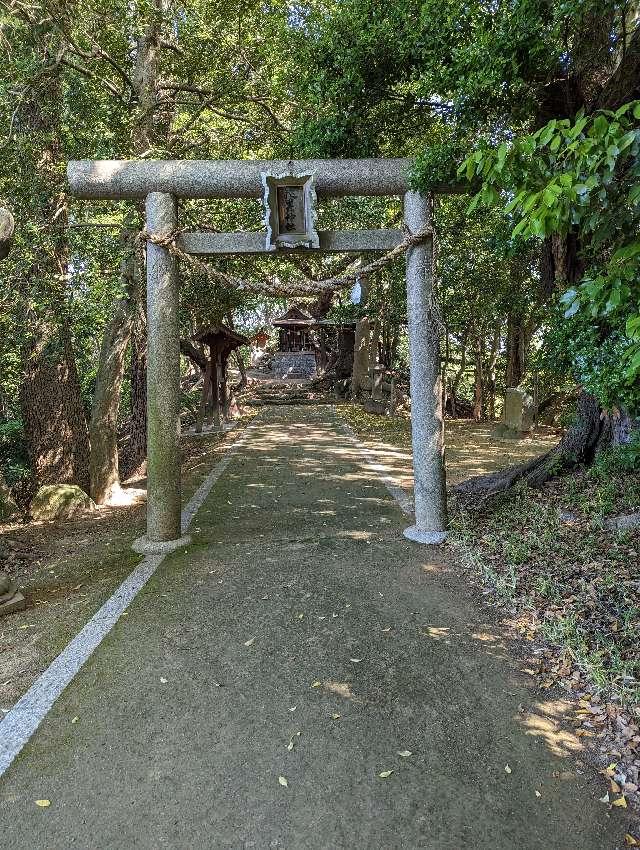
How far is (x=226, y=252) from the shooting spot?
199 inches

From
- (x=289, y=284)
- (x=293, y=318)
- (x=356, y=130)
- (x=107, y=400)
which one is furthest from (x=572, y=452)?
(x=293, y=318)

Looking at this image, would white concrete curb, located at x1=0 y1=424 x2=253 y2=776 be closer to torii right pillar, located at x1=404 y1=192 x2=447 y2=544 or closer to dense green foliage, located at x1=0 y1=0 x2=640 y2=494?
torii right pillar, located at x1=404 y1=192 x2=447 y2=544

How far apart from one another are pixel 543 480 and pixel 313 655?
4.17m

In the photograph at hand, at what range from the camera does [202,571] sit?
4469 millimetres

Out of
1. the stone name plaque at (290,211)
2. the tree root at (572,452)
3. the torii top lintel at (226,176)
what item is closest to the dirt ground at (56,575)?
the stone name plaque at (290,211)

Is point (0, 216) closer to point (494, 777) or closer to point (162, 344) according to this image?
point (162, 344)

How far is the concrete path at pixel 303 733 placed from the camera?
1961 millimetres

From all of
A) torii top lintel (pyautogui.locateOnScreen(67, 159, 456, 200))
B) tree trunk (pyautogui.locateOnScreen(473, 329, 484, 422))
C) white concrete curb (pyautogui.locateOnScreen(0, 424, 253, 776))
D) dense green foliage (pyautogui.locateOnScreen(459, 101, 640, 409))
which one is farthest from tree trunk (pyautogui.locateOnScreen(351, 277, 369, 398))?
dense green foliage (pyautogui.locateOnScreen(459, 101, 640, 409))

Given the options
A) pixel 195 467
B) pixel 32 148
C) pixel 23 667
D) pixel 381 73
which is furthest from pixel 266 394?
pixel 23 667

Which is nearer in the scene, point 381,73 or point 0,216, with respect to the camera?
point 0,216

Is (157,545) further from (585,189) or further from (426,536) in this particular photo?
(585,189)

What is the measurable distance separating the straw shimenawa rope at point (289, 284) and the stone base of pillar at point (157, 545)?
2.62 metres

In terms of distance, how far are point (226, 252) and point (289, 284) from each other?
0.71 meters

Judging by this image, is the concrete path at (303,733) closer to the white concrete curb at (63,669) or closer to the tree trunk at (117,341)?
the white concrete curb at (63,669)
